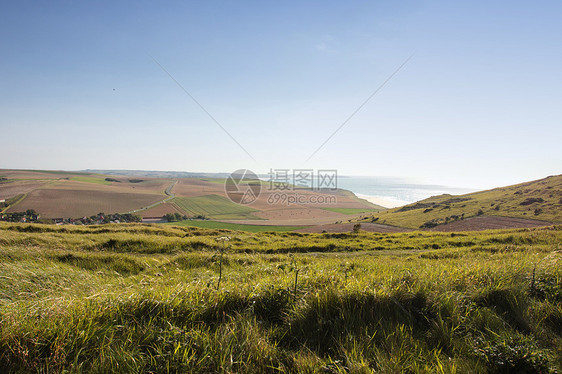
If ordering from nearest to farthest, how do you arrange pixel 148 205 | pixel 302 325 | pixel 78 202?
pixel 302 325 < pixel 78 202 < pixel 148 205

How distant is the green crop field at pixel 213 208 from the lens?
99156 millimetres

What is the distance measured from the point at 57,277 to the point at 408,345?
6747 millimetres

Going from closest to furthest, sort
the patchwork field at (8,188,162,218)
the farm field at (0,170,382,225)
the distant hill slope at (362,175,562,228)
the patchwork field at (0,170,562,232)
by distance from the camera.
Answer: the patchwork field at (0,170,562,232) < the distant hill slope at (362,175,562,228) < the patchwork field at (8,188,162,218) < the farm field at (0,170,382,225)

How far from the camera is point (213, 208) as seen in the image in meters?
112

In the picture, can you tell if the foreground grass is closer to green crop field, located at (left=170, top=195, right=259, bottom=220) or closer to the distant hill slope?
the distant hill slope

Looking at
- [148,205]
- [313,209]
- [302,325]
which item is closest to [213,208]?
[148,205]

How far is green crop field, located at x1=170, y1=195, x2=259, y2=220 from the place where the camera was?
9916 centimetres

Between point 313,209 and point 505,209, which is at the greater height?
point 505,209

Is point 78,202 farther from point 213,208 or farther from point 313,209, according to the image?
point 313,209

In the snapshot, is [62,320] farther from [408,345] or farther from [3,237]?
[3,237]

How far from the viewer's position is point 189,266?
9.78m

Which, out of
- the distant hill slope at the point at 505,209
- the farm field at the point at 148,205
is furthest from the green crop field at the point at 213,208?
the distant hill slope at the point at 505,209

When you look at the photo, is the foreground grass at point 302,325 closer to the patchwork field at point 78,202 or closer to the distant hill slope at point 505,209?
the distant hill slope at point 505,209

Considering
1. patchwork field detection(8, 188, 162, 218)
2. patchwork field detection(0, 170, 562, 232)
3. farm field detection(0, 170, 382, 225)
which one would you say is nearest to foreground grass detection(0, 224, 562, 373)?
patchwork field detection(0, 170, 562, 232)
